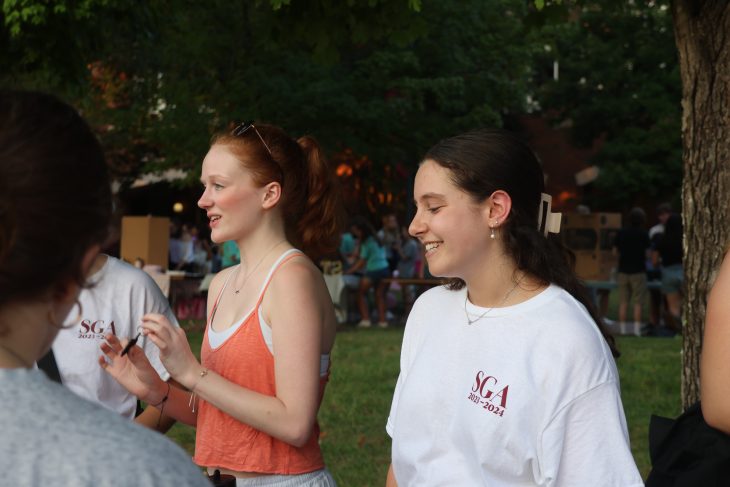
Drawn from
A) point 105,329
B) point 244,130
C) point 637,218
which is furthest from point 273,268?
point 637,218

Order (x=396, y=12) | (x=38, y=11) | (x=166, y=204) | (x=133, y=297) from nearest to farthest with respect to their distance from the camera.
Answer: (x=133, y=297)
(x=396, y=12)
(x=38, y=11)
(x=166, y=204)

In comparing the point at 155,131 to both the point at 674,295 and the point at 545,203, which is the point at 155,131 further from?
the point at 545,203

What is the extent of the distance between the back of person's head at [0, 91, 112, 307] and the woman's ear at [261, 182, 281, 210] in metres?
2.00

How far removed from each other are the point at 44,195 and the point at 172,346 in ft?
5.53

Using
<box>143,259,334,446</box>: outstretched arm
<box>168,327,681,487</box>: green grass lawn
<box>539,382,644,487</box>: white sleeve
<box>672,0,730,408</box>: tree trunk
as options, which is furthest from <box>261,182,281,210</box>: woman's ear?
<box>168,327,681,487</box>: green grass lawn

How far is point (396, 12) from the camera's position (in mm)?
6707

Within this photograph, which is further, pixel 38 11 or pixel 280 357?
pixel 38 11

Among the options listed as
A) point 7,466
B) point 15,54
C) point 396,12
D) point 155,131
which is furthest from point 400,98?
point 7,466

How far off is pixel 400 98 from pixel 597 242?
613cm

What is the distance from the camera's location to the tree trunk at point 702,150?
527 cm

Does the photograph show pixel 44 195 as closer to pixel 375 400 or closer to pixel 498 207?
pixel 498 207

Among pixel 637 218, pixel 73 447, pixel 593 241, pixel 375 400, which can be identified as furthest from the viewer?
pixel 593 241

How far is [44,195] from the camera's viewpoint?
1.28 metres

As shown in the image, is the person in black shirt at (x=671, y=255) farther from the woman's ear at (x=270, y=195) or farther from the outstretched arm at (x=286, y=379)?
the outstretched arm at (x=286, y=379)
